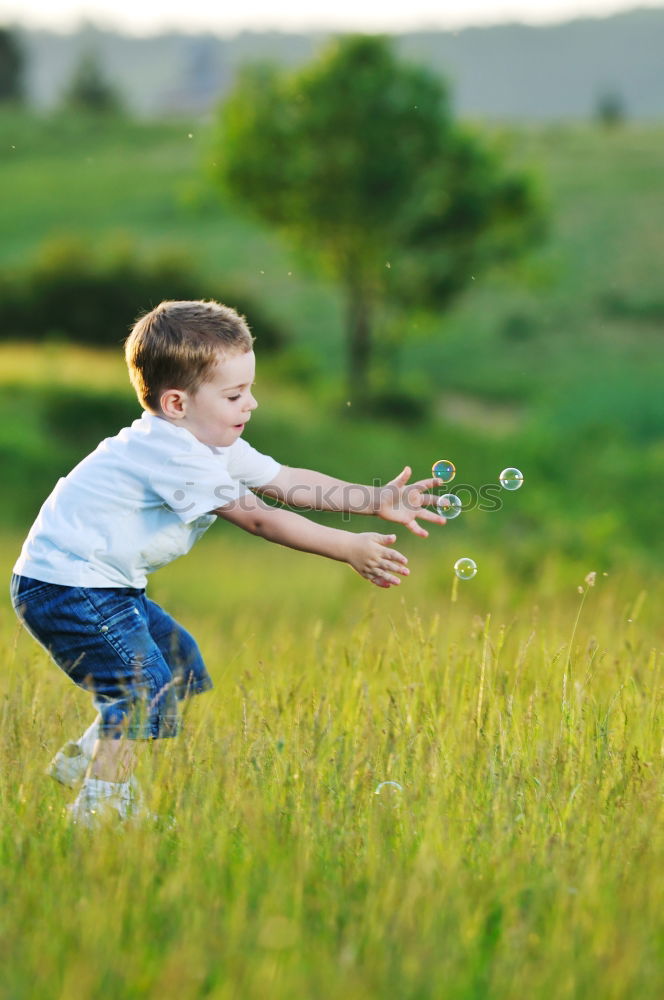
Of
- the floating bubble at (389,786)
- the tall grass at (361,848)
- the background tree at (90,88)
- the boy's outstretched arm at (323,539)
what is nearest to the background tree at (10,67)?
the background tree at (90,88)

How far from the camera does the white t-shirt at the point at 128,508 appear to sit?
→ 3.64 metres

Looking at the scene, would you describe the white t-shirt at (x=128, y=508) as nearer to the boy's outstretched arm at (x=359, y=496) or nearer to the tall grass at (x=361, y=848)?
the boy's outstretched arm at (x=359, y=496)

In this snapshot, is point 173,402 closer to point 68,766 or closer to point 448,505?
point 448,505

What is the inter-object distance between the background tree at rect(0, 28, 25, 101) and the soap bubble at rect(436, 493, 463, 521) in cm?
8143

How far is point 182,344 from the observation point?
12.1 feet

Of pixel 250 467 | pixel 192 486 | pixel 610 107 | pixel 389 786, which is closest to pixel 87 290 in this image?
pixel 250 467

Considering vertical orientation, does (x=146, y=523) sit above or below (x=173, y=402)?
below

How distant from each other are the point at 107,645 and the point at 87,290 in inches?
1272

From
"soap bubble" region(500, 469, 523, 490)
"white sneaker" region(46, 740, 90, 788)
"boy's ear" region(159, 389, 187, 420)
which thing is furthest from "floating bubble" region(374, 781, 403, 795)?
"soap bubble" region(500, 469, 523, 490)

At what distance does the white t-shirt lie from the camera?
3.64 meters

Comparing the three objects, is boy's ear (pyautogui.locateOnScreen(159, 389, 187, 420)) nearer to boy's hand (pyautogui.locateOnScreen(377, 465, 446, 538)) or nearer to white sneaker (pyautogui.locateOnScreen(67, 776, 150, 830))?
boy's hand (pyautogui.locateOnScreen(377, 465, 446, 538))

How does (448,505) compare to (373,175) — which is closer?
(448,505)

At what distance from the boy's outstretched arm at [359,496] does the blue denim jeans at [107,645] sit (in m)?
0.64

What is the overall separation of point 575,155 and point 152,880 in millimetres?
55365
